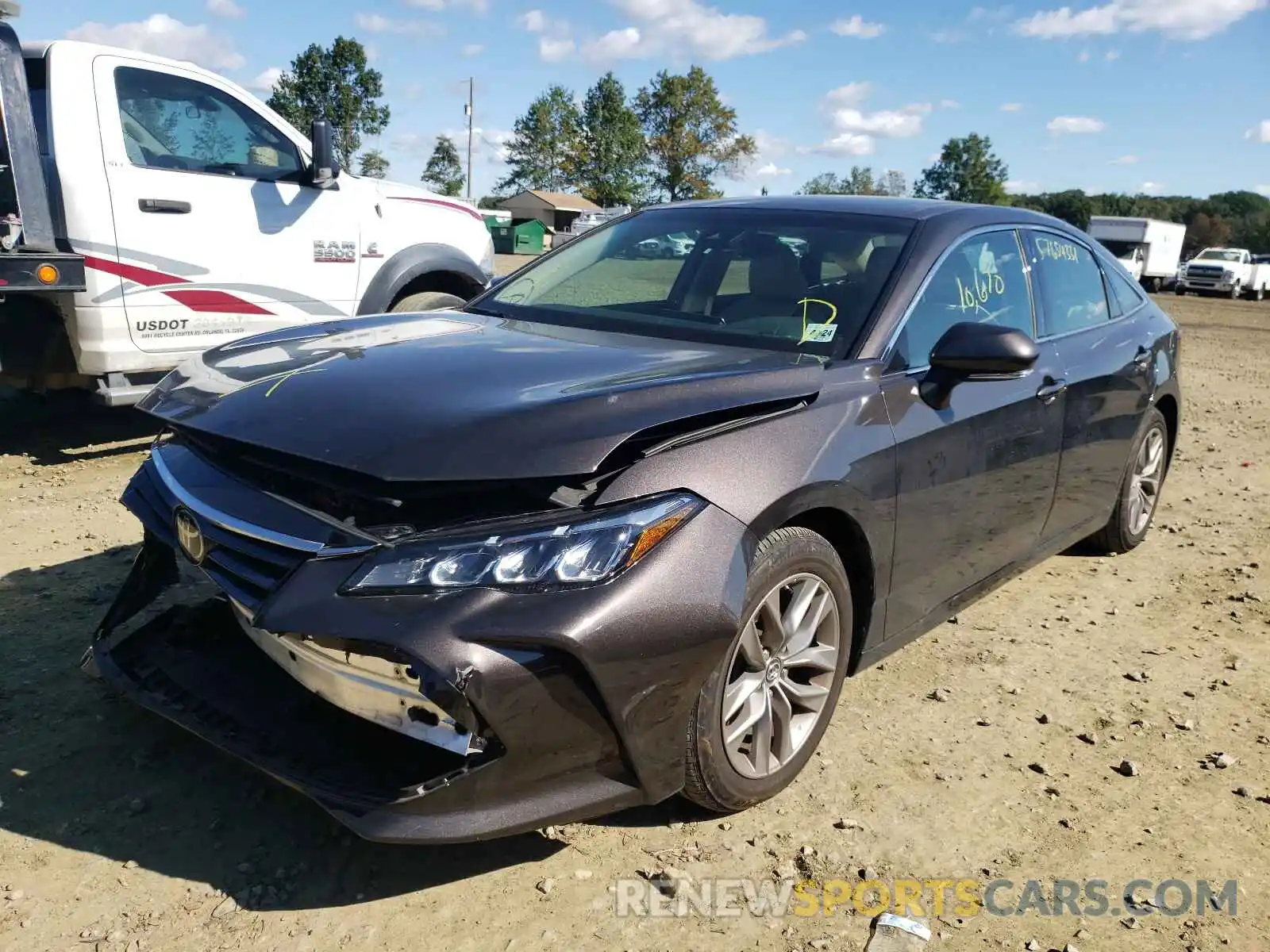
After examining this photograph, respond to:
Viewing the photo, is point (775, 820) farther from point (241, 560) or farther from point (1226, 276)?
point (1226, 276)

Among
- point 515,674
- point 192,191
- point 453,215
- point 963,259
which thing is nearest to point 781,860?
point 515,674

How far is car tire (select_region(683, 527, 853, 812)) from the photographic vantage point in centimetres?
253

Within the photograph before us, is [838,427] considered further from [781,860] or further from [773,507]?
[781,860]

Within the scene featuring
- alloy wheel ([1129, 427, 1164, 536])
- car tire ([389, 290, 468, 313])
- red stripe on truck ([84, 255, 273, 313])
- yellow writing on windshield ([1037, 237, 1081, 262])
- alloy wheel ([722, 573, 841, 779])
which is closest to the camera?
alloy wheel ([722, 573, 841, 779])

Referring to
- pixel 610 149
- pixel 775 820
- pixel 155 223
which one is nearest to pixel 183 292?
pixel 155 223

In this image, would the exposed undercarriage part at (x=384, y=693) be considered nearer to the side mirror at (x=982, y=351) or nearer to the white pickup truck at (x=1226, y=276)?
the side mirror at (x=982, y=351)

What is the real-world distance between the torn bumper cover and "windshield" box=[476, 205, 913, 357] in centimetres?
108

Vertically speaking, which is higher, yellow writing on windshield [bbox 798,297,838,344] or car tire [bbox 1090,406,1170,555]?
yellow writing on windshield [bbox 798,297,838,344]

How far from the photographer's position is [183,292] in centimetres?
593

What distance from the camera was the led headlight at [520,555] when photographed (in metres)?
2.18

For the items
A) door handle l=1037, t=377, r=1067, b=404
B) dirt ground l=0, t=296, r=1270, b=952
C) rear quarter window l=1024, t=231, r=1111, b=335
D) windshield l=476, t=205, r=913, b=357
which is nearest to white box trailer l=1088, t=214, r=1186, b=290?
rear quarter window l=1024, t=231, r=1111, b=335

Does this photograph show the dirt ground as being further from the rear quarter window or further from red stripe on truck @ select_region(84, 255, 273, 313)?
red stripe on truck @ select_region(84, 255, 273, 313)

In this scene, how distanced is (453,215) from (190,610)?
16.3 feet

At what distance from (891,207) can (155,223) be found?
13.5 feet
